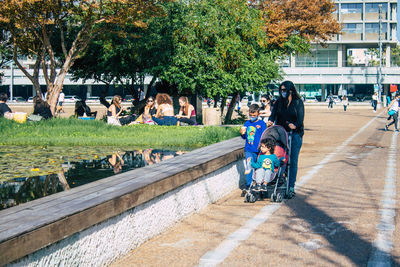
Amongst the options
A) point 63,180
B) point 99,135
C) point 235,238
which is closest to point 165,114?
point 99,135

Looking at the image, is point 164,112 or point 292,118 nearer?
point 292,118

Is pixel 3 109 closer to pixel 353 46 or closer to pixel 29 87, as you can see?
pixel 353 46

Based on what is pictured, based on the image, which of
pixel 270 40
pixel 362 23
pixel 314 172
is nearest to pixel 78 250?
pixel 314 172

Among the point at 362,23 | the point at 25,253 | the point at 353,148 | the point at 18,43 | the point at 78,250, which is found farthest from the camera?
the point at 362,23

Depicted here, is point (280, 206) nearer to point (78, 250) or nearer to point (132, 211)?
point (132, 211)

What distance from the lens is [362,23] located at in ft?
301

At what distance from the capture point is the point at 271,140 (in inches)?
330

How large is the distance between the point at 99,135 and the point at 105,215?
9.62 metres

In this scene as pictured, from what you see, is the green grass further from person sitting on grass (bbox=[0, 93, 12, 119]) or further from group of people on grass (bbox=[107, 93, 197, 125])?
person sitting on grass (bbox=[0, 93, 12, 119])

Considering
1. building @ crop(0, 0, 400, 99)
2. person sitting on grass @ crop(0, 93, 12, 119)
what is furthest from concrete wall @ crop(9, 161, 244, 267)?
building @ crop(0, 0, 400, 99)

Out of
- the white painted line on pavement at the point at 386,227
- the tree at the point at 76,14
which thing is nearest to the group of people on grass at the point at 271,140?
the white painted line on pavement at the point at 386,227

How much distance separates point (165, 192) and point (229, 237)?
847mm

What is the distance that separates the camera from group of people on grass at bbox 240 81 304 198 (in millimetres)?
8359

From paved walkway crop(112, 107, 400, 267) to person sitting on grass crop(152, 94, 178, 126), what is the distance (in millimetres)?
7539
